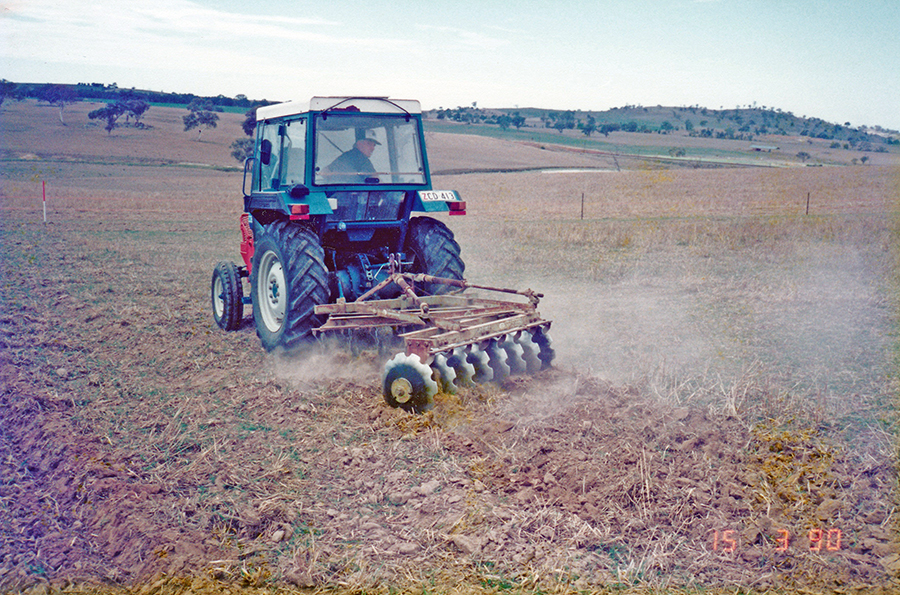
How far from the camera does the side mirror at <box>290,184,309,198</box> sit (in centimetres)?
639

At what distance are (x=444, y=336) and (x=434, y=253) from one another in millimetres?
1794

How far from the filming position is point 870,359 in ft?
22.5

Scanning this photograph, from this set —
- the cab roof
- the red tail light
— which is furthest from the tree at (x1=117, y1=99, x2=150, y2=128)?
the red tail light

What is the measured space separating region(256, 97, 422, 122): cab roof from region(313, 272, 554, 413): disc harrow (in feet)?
5.37

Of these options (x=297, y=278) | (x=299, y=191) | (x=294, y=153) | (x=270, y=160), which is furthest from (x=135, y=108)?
(x=297, y=278)

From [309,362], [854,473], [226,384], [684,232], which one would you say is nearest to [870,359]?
[854,473]

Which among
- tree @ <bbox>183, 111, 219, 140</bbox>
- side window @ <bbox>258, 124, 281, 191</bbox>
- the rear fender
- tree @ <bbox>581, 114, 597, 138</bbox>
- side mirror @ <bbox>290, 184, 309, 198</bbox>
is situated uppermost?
tree @ <bbox>581, 114, 597, 138</bbox>

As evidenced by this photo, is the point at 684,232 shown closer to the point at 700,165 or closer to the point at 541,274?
the point at 541,274

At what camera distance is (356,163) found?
22.6ft

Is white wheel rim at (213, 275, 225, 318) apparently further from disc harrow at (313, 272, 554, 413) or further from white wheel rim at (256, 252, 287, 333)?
disc harrow at (313, 272, 554, 413)

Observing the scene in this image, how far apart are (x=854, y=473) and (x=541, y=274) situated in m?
7.50

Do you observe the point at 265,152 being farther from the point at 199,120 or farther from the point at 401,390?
the point at 199,120

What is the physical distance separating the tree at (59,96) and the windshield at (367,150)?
74144 mm
